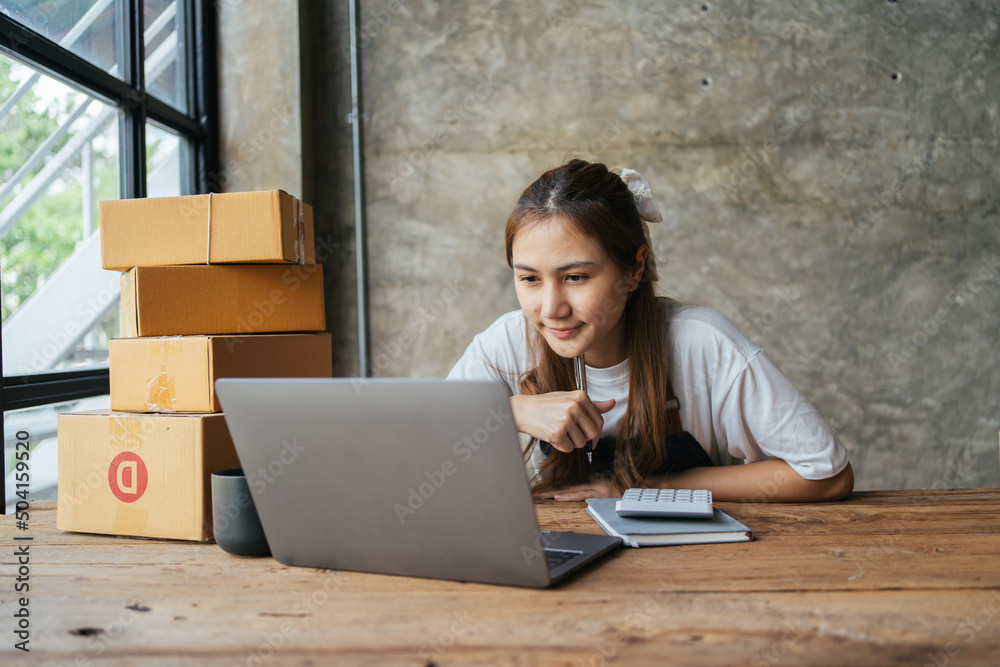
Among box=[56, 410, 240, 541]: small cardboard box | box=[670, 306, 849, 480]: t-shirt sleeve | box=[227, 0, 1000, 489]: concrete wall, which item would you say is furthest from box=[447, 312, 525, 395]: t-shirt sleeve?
box=[227, 0, 1000, 489]: concrete wall

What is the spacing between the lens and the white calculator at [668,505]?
994 millimetres

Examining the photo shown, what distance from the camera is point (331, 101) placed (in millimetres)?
3086

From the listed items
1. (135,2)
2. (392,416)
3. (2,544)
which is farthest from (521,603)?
(135,2)

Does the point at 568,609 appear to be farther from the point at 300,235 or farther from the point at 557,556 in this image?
the point at 300,235

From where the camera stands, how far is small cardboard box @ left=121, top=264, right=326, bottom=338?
1.18m

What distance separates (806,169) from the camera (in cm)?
292

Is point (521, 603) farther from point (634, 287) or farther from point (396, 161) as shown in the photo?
point (396, 161)

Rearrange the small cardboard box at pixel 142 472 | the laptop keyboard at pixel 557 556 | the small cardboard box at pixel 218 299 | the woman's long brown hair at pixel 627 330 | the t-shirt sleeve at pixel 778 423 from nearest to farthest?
the laptop keyboard at pixel 557 556
the small cardboard box at pixel 142 472
the small cardboard box at pixel 218 299
the t-shirt sleeve at pixel 778 423
the woman's long brown hair at pixel 627 330

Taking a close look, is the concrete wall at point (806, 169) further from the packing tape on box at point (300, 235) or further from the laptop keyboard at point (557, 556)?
the laptop keyboard at point (557, 556)

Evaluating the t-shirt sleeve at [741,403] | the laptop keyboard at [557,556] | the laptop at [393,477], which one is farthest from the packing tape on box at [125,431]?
the t-shirt sleeve at [741,403]

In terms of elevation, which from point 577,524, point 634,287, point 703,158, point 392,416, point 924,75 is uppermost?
point 924,75

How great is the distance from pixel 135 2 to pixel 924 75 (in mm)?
2983

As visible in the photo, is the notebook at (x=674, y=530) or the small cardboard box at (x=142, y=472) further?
the small cardboard box at (x=142, y=472)

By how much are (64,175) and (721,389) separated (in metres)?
1.84
